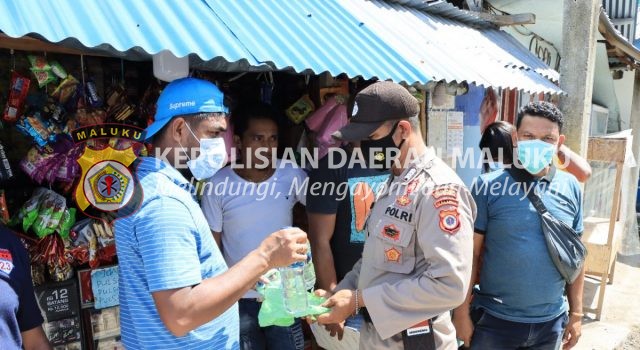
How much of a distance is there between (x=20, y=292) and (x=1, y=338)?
19cm

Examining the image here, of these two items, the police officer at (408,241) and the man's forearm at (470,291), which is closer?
the police officer at (408,241)

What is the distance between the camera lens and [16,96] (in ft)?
7.63

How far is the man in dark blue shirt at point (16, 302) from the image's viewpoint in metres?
1.67

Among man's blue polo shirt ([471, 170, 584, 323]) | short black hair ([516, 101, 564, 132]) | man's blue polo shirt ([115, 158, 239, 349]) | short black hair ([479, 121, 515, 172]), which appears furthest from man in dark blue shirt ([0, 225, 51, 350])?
short black hair ([479, 121, 515, 172])

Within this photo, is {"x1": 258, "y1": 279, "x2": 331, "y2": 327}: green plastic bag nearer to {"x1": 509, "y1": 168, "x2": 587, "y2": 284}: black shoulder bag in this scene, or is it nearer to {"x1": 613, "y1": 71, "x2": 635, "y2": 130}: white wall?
{"x1": 509, "y1": 168, "x2": 587, "y2": 284}: black shoulder bag

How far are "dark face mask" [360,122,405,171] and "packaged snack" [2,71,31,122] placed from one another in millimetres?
1763

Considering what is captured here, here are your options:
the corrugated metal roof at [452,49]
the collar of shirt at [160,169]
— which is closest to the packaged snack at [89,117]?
the collar of shirt at [160,169]

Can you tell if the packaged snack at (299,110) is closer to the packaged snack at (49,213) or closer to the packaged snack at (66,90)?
the packaged snack at (66,90)

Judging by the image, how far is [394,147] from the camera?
6.28ft

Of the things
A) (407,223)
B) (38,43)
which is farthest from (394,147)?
(38,43)

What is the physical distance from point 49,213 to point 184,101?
1.17 m

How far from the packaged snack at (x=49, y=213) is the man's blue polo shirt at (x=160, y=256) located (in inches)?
35.3

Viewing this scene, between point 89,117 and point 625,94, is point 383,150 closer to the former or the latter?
point 89,117

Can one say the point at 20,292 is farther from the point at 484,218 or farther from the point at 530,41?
the point at 530,41
